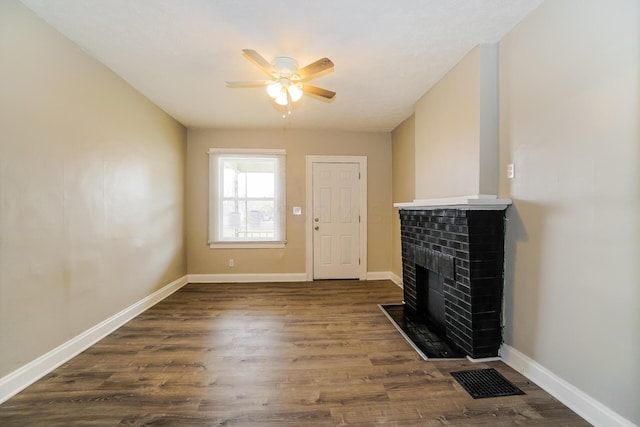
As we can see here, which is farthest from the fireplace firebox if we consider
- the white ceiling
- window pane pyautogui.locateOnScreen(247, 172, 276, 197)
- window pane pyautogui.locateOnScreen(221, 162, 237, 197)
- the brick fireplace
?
window pane pyautogui.locateOnScreen(221, 162, 237, 197)

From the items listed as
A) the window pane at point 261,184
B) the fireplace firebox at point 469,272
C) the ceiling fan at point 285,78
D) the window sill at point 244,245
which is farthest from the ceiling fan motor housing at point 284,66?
the window sill at point 244,245

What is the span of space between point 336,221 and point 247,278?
1773mm

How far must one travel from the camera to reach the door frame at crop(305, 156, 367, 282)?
428 cm

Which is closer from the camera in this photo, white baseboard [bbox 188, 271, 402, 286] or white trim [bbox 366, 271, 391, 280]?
white baseboard [bbox 188, 271, 402, 286]

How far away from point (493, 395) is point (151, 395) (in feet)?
7.17

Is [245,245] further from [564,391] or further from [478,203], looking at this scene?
[564,391]

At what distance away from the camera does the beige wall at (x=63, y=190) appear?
1646 mm

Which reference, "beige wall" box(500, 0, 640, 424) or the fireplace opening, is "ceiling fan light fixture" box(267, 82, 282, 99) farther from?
the fireplace opening

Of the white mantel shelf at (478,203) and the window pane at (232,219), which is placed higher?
the white mantel shelf at (478,203)

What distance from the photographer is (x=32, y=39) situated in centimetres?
176

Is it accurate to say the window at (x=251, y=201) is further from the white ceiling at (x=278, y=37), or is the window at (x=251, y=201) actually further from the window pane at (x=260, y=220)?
the white ceiling at (x=278, y=37)

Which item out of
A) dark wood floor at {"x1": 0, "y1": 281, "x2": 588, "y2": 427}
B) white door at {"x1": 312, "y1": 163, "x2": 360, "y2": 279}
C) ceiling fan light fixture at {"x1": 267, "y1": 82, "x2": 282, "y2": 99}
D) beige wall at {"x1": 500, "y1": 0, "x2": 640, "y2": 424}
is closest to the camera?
beige wall at {"x1": 500, "y1": 0, "x2": 640, "y2": 424}

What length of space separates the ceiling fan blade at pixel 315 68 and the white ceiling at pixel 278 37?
0.20 metres

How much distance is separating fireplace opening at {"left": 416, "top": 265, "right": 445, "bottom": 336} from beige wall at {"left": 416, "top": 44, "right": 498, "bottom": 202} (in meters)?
0.86
